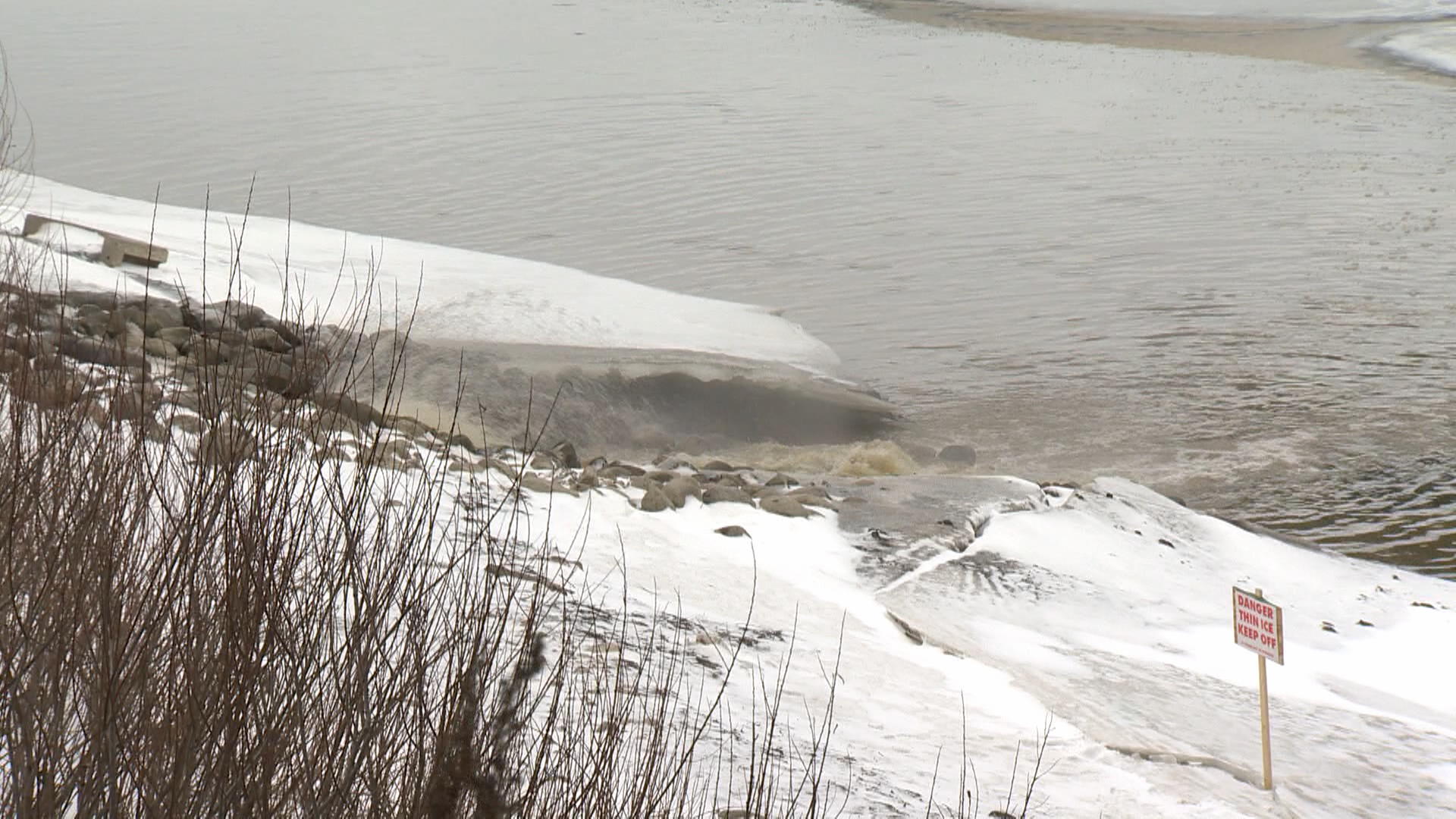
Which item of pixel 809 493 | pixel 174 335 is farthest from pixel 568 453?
pixel 174 335

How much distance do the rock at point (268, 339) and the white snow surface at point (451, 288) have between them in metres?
1.52

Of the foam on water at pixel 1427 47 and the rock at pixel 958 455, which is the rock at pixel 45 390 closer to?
the rock at pixel 958 455

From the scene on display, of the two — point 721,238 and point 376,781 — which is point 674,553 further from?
point 721,238

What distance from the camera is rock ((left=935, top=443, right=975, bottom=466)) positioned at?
539 inches

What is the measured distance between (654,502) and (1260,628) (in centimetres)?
435

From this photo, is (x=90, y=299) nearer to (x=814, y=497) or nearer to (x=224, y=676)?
(x=814, y=497)

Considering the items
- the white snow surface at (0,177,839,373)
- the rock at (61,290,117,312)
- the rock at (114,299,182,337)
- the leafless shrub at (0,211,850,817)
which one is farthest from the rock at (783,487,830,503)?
the leafless shrub at (0,211,850,817)

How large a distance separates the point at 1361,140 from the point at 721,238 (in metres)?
13.6

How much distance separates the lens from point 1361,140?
84.1ft

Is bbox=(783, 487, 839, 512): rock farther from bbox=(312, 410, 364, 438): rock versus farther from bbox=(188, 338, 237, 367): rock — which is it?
bbox=(188, 338, 237, 367): rock

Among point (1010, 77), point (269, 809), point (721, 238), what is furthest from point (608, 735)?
point (1010, 77)

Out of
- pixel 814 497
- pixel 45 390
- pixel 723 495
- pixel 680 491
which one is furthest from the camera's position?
pixel 814 497

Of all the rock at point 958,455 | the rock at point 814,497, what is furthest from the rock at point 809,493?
the rock at point 958,455

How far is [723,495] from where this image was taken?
1035 centimetres
